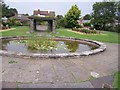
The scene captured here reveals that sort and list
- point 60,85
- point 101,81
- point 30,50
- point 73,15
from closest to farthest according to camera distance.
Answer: point 60,85, point 101,81, point 30,50, point 73,15

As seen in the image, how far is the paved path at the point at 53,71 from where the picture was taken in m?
5.13

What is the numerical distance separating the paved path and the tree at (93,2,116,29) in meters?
22.7

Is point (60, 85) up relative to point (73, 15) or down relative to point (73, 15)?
down

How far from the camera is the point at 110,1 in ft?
97.5

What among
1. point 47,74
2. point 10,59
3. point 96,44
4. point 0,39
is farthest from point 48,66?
point 0,39

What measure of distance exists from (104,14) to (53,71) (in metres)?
25.5

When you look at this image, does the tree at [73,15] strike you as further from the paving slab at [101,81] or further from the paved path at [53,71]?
the paving slab at [101,81]

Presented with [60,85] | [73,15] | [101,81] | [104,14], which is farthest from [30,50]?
[104,14]

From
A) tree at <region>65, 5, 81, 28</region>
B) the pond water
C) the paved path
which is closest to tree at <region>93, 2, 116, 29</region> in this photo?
tree at <region>65, 5, 81, 28</region>

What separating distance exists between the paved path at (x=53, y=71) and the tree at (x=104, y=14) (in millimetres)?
22678

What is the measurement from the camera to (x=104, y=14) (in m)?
29.6

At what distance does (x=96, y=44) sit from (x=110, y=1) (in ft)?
63.1

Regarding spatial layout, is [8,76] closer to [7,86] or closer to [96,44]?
[7,86]

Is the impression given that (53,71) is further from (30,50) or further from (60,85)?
(30,50)
